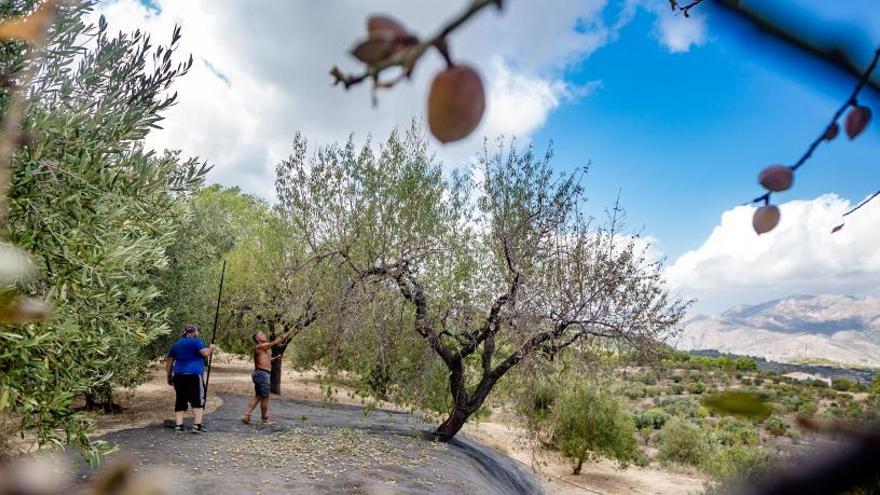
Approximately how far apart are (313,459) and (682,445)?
21.8 m

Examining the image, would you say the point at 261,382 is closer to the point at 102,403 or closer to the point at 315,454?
the point at 315,454

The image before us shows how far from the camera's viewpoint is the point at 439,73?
382 mm

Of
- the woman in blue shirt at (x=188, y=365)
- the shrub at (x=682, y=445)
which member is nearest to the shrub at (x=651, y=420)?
the shrub at (x=682, y=445)

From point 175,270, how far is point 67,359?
10.6 metres

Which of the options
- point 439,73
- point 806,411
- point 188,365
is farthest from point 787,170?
point 188,365

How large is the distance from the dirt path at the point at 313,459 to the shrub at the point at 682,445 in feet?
44.6

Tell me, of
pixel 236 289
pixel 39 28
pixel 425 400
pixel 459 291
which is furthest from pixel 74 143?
pixel 236 289

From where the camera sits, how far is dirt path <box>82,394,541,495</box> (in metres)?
9.44

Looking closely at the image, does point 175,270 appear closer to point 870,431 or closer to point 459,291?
point 459,291

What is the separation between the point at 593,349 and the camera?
12.8 m

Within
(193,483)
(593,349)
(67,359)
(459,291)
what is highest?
(459,291)

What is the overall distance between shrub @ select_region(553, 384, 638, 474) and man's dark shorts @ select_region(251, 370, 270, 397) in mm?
11294

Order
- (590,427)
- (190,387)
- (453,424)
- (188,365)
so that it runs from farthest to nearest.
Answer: (590,427) → (453,424) → (190,387) → (188,365)

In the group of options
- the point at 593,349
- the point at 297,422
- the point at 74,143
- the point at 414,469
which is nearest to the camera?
the point at 74,143
